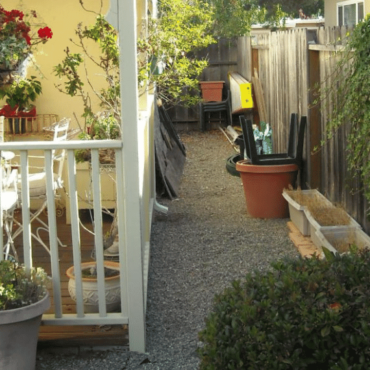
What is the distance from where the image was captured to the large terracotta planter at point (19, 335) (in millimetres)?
4047

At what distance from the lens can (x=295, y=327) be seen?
2.84 m

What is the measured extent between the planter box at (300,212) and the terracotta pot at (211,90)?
884cm

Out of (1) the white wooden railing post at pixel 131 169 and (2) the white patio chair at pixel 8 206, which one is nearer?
(1) the white wooden railing post at pixel 131 169

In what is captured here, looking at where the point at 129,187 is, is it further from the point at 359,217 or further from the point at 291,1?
the point at 291,1

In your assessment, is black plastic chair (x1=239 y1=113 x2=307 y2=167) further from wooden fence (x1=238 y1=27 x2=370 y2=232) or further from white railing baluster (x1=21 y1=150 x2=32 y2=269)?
white railing baluster (x1=21 y1=150 x2=32 y2=269)

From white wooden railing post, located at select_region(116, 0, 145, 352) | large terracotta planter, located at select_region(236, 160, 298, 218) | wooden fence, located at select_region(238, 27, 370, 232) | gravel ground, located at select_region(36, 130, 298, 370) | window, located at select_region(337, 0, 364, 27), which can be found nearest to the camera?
white wooden railing post, located at select_region(116, 0, 145, 352)

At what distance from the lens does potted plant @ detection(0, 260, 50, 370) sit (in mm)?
4066

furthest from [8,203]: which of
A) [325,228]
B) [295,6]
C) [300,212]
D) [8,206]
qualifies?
[295,6]

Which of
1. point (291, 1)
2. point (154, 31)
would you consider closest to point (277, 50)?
point (154, 31)

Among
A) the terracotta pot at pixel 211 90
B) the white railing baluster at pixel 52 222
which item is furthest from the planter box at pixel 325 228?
the terracotta pot at pixel 211 90

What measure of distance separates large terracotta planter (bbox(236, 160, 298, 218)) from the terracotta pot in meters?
8.24

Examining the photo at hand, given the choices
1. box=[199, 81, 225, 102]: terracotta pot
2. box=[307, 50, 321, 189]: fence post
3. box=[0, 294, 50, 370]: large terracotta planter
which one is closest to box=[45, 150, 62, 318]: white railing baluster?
box=[0, 294, 50, 370]: large terracotta planter

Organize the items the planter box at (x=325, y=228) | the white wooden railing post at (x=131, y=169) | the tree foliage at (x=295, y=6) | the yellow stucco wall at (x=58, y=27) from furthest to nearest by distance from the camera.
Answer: the tree foliage at (x=295, y=6)
the yellow stucco wall at (x=58, y=27)
the planter box at (x=325, y=228)
the white wooden railing post at (x=131, y=169)

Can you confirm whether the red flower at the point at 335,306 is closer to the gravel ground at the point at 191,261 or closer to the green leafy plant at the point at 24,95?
the gravel ground at the point at 191,261
